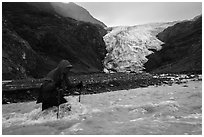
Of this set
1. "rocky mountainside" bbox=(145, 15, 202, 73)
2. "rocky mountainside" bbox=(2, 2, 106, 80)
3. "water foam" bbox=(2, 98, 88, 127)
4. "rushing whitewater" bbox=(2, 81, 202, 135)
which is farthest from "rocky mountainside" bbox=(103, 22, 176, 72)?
"water foam" bbox=(2, 98, 88, 127)

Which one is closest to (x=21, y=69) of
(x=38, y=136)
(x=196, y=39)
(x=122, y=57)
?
(x=38, y=136)

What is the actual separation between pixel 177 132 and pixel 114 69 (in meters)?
101

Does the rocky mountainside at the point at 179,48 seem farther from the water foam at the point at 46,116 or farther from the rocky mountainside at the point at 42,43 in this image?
the water foam at the point at 46,116

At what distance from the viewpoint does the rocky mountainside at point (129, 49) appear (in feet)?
391

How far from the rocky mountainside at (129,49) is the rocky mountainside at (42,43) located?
15.6 feet

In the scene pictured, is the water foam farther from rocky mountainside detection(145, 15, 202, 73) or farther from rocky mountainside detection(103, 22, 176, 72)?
rocky mountainside detection(103, 22, 176, 72)

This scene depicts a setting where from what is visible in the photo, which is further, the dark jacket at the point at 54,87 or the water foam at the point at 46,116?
the dark jacket at the point at 54,87

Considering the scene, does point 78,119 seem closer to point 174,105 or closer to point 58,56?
point 174,105

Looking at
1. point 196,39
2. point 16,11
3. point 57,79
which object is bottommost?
point 57,79

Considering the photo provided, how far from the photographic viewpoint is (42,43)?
9919 cm

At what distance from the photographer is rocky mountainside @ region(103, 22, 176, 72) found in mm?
119044

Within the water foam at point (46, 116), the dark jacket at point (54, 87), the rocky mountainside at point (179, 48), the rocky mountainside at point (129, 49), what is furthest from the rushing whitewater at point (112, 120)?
the rocky mountainside at point (129, 49)

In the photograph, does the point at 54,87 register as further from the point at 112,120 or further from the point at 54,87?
the point at 112,120

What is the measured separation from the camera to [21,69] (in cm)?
6706
